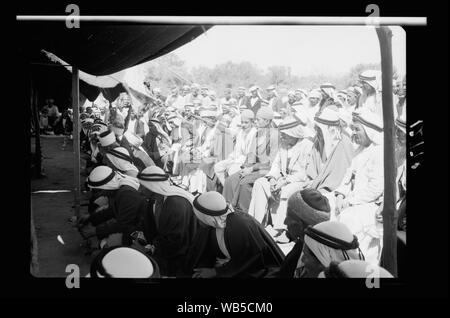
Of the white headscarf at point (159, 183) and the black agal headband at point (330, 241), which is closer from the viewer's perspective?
the black agal headband at point (330, 241)

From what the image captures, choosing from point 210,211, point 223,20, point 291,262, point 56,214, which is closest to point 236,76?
point 223,20

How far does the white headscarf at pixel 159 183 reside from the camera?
2.80m

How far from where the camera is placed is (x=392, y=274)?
9.07ft

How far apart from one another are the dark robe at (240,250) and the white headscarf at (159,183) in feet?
0.86

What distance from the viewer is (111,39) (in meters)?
2.79

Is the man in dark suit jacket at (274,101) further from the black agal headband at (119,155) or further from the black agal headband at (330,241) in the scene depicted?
the black agal headband at (119,155)

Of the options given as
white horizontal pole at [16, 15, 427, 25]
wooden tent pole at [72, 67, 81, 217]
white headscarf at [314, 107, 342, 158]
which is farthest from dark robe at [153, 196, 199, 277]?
white horizontal pole at [16, 15, 427, 25]

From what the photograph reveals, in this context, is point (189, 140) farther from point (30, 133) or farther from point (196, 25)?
point (30, 133)

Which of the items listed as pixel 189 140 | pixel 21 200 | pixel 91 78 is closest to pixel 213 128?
pixel 189 140

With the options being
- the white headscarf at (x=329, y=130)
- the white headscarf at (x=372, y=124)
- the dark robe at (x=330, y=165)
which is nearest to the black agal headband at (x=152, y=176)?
the dark robe at (x=330, y=165)

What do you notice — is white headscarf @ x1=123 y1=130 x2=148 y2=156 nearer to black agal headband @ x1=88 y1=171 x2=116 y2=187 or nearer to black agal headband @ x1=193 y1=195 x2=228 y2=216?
black agal headband @ x1=88 y1=171 x2=116 y2=187

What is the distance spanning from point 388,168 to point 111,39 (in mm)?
1946

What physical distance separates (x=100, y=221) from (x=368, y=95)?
1.90m

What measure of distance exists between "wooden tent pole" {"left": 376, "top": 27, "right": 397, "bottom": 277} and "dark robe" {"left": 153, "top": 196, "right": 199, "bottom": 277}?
1.21m
